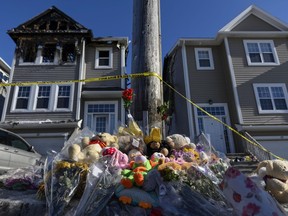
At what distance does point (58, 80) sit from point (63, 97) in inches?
46.9

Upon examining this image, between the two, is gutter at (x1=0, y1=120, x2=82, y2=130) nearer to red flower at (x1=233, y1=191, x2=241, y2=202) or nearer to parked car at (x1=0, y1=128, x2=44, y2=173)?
parked car at (x1=0, y1=128, x2=44, y2=173)

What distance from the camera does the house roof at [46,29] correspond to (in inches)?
601

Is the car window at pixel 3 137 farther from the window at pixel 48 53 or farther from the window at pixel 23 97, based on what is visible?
the window at pixel 48 53

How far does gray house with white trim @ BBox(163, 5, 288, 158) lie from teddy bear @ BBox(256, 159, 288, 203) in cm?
1074

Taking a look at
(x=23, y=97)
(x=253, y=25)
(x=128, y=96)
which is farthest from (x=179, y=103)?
(x=128, y=96)

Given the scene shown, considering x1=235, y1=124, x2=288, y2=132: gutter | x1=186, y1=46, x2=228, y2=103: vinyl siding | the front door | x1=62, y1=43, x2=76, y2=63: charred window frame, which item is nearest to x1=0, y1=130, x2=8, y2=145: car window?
x1=62, y1=43, x2=76, y2=63: charred window frame

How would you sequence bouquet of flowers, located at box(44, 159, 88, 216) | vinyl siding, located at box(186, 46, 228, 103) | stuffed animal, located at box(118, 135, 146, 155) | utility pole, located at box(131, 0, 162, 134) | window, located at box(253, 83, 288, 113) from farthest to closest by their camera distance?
vinyl siding, located at box(186, 46, 228, 103) → window, located at box(253, 83, 288, 113) → utility pole, located at box(131, 0, 162, 134) → stuffed animal, located at box(118, 135, 146, 155) → bouquet of flowers, located at box(44, 159, 88, 216)

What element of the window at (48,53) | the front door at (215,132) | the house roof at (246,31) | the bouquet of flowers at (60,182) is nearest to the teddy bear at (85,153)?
the bouquet of flowers at (60,182)

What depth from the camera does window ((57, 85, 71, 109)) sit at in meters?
13.9

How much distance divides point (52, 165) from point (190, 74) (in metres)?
13.6

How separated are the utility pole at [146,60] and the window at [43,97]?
1188 cm

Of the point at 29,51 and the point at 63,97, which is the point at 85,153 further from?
the point at 29,51

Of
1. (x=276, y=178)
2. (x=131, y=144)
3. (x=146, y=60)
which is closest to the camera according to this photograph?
(x=276, y=178)

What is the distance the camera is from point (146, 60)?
10.5 ft
